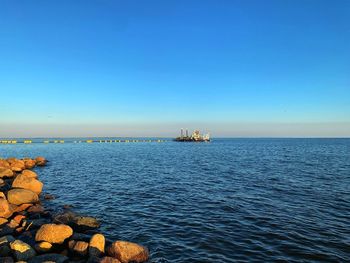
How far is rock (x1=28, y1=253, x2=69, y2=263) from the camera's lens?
10.2 m

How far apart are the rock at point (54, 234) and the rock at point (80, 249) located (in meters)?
1.24

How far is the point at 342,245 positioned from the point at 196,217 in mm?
7845

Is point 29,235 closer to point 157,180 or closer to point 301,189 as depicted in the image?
point 157,180

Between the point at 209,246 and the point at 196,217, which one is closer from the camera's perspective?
the point at 209,246

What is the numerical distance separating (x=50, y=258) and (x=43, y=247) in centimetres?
139

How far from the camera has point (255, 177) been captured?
3112cm

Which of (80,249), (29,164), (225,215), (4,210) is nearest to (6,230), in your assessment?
(4,210)

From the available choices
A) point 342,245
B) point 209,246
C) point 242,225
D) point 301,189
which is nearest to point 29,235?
point 209,246

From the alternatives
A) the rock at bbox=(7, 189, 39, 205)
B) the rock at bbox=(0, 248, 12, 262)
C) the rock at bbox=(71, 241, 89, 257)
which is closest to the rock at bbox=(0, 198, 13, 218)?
the rock at bbox=(7, 189, 39, 205)

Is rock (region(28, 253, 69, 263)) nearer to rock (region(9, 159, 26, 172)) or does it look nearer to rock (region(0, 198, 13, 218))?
rock (region(0, 198, 13, 218))

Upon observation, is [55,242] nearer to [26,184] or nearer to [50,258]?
[50,258]

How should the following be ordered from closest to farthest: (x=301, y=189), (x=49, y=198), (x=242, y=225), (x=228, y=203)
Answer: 1. (x=242, y=225)
2. (x=228, y=203)
3. (x=49, y=198)
4. (x=301, y=189)

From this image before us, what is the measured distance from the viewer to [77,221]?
14.8 meters

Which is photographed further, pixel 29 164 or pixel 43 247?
pixel 29 164
